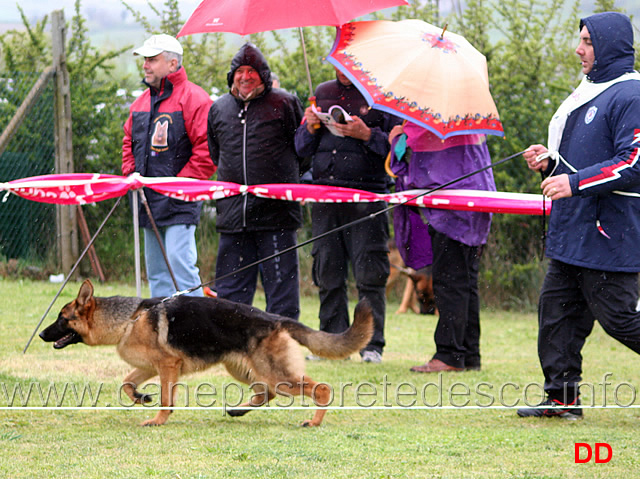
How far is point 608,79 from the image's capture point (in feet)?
17.0

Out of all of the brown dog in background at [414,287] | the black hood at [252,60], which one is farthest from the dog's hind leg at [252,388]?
the brown dog in background at [414,287]

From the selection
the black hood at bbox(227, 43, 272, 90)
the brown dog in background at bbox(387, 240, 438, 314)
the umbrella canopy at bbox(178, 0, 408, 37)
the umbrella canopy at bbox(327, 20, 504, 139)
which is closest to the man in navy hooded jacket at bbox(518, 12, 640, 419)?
the umbrella canopy at bbox(327, 20, 504, 139)

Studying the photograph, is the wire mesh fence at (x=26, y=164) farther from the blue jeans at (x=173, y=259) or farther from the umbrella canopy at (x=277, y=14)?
the umbrella canopy at (x=277, y=14)

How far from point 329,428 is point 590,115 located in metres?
2.33

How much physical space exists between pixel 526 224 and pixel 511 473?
299 inches

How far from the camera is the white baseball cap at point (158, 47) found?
23.9ft

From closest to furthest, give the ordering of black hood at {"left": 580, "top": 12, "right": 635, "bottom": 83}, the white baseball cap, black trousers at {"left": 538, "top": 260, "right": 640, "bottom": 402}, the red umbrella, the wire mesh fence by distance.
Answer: black hood at {"left": 580, "top": 12, "right": 635, "bottom": 83}, black trousers at {"left": 538, "top": 260, "right": 640, "bottom": 402}, the red umbrella, the white baseball cap, the wire mesh fence

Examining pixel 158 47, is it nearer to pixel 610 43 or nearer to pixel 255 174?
pixel 255 174

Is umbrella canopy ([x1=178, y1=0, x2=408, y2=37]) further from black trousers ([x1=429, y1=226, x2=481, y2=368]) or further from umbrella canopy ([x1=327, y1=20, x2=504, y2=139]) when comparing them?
black trousers ([x1=429, y1=226, x2=481, y2=368])

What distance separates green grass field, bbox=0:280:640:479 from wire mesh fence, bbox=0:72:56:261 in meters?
3.88

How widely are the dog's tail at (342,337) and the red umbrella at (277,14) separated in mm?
2302

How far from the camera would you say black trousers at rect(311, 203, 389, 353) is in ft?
24.4

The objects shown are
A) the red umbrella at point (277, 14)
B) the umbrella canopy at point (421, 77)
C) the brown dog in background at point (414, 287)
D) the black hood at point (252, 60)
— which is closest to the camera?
the umbrella canopy at point (421, 77)

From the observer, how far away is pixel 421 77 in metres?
6.48
